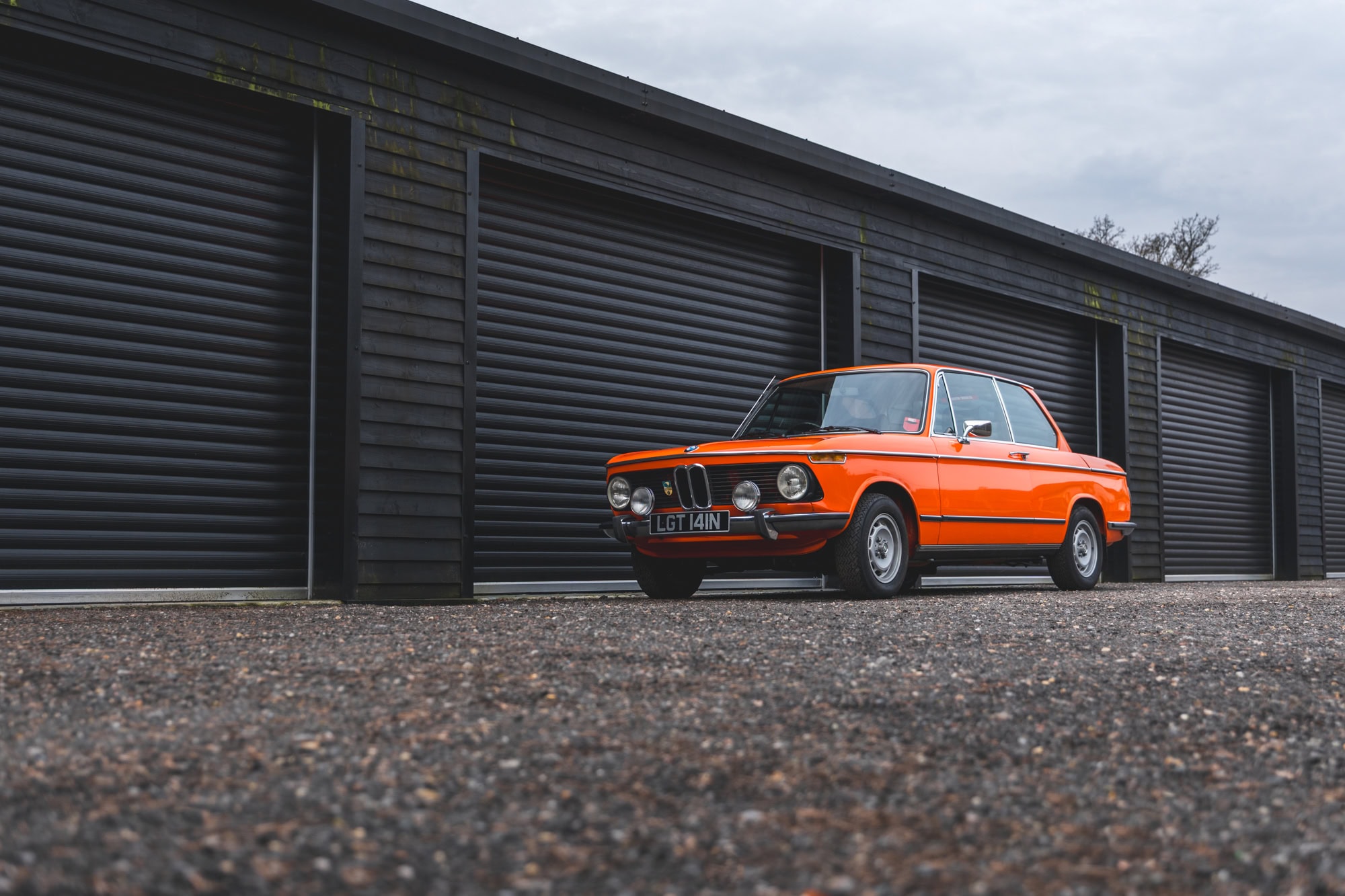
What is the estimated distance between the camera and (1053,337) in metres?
13.4

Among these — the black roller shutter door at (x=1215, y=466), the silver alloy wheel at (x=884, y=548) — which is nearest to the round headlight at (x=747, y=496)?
Answer: the silver alloy wheel at (x=884, y=548)

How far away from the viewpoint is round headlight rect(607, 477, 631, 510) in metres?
7.64

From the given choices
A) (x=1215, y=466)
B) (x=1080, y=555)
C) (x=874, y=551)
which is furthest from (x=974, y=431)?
(x=1215, y=466)

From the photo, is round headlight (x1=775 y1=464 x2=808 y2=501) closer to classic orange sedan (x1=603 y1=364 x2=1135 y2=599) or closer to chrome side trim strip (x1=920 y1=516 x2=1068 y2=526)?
classic orange sedan (x1=603 y1=364 x2=1135 y2=599)

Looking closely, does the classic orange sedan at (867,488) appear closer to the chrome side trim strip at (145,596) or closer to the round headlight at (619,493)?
the round headlight at (619,493)

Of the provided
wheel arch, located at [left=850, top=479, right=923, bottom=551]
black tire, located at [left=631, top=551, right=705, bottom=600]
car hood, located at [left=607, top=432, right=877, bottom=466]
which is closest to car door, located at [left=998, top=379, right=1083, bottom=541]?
wheel arch, located at [left=850, top=479, right=923, bottom=551]

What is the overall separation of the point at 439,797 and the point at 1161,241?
34.8 m

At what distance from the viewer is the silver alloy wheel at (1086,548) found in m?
9.52

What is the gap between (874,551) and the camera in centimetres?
736

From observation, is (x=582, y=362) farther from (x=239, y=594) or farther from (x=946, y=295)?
(x=946, y=295)

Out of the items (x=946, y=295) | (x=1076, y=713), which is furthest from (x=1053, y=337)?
(x=1076, y=713)

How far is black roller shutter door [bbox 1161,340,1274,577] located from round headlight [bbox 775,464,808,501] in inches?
354

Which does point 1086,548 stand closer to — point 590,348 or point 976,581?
point 976,581

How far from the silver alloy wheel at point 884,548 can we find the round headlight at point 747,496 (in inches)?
30.8
